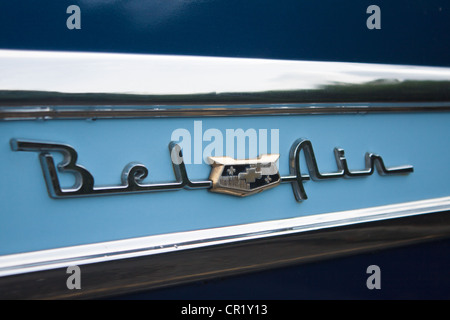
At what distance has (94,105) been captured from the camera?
31.1 inches

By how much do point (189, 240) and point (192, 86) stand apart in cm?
27

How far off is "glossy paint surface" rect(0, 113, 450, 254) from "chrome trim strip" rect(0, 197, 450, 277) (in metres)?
0.01

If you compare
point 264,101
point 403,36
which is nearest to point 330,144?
point 264,101

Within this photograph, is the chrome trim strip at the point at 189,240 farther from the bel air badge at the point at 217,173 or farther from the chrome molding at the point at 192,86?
the chrome molding at the point at 192,86

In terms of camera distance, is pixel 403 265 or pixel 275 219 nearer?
pixel 275 219

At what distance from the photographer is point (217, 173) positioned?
0.89 m

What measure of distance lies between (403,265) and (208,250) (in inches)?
19.8

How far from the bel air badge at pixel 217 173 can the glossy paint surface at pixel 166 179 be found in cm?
1

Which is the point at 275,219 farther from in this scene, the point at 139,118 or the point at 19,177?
the point at 19,177

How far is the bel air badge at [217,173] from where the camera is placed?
78 cm

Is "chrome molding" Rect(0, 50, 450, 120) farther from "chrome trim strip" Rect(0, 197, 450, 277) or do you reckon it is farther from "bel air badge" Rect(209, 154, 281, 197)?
"chrome trim strip" Rect(0, 197, 450, 277)

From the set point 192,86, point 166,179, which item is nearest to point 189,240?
point 166,179
